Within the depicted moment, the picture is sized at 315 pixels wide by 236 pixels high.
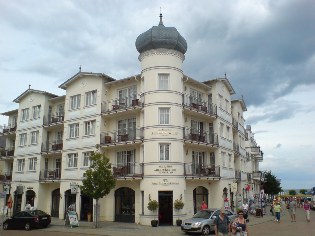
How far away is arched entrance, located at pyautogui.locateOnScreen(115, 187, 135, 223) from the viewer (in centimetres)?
3188

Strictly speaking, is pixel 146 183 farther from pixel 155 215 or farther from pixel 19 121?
pixel 19 121

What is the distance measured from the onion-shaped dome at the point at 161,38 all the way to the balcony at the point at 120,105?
16.7ft

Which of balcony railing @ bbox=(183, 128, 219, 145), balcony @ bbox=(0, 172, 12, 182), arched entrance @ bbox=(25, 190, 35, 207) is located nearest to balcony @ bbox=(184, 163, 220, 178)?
balcony railing @ bbox=(183, 128, 219, 145)

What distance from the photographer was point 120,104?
34.2m

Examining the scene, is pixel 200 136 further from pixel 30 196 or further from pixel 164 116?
pixel 30 196

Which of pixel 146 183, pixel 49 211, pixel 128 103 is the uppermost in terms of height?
pixel 128 103

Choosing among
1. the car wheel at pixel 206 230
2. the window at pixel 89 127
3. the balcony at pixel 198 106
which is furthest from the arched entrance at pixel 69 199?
the car wheel at pixel 206 230

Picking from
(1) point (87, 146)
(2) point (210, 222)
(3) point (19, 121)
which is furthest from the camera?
(3) point (19, 121)

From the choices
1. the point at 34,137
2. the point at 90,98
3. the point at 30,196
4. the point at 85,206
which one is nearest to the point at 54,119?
the point at 34,137

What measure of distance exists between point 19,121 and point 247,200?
30736 millimetres

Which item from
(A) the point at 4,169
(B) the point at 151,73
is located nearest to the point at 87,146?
(B) the point at 151,73

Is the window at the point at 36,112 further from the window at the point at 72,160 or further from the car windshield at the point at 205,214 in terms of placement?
the car windshield at the point at 205,214

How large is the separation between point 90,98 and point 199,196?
14963mm

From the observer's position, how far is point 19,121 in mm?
44438
